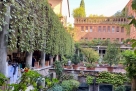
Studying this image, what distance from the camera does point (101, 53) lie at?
3356 cm

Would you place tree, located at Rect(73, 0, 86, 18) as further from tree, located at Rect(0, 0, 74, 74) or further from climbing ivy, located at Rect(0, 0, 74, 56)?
tree, located at Rect(0, 0, 74, 74)

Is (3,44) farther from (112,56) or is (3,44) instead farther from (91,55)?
(91,55)

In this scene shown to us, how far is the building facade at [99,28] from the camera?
3681 cm

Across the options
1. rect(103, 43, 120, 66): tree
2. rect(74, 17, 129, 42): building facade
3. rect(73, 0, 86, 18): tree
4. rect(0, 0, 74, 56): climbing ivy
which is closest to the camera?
rect(0, 0, 74, 56): climbing ivy

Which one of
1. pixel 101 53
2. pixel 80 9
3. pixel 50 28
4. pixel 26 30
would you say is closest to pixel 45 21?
pixel 50 28

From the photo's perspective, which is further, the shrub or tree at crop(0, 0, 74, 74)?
the shrub

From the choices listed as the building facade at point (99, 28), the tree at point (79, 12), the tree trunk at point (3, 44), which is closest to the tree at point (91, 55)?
the building facade at point (99, 28)

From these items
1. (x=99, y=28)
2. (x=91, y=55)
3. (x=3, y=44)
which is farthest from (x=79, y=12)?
(x=3, y=44)

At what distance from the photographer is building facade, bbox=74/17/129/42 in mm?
36812

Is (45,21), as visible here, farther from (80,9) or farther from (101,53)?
(80,9)

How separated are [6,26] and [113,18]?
104 feet

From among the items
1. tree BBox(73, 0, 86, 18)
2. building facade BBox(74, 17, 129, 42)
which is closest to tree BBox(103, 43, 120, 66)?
building facade BBox(74, 17, 129, 42)

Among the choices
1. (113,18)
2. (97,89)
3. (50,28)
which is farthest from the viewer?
(113,18)

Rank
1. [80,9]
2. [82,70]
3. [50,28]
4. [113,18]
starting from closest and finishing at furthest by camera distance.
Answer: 1. [50,28]
2. [82,70]
3. [113,18]
4. [80,9]
